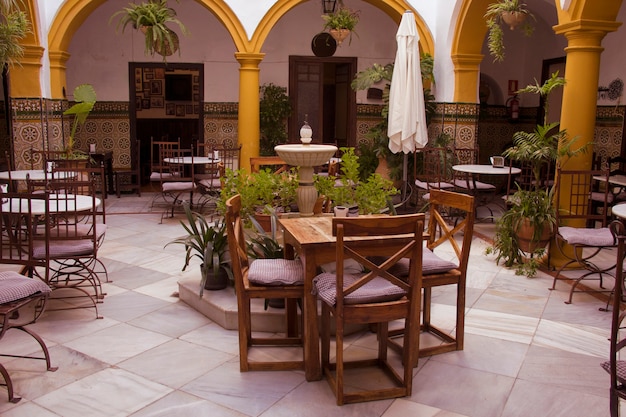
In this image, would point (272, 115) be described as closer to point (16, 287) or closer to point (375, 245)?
point (16, 287)

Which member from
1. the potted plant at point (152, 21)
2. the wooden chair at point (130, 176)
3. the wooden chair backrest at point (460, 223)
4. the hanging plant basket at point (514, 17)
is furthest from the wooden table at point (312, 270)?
the wooden chair at point (130, 176)

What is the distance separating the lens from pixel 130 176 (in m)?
10.9

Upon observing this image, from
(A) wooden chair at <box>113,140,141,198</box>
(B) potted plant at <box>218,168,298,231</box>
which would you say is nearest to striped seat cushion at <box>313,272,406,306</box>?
(B) potted plant at <box>218,168,298,231</box>

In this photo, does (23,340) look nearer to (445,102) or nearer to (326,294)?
(326,294)

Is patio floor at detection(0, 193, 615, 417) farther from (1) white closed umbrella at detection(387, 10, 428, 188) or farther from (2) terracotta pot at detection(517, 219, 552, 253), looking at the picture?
(1) white closed umbrella at detection(387, 10, 428, 188)

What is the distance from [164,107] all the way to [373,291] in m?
10.5

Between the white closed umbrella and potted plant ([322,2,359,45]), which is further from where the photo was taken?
potted plant ([322,2,359,45])

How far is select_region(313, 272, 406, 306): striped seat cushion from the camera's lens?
3090 mm

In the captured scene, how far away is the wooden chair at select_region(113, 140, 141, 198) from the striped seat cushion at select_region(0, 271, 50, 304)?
6.71 m

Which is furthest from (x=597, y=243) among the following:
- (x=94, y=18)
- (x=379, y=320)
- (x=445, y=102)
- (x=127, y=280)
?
(x=94, y=18)

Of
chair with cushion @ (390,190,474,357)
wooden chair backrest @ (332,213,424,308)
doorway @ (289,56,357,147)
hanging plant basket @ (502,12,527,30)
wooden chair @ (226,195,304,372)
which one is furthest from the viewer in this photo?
doorway @ (289,56,357,147)

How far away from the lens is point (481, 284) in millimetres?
5344

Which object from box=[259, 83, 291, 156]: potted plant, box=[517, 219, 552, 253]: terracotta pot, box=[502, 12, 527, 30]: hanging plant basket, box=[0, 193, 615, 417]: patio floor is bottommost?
box=[0, 193, 615, 417]: patio floor

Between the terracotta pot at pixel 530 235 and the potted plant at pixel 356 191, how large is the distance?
1.53m
